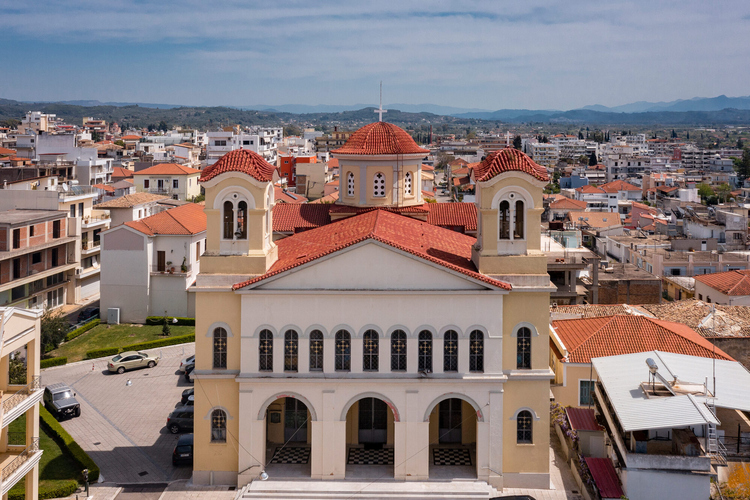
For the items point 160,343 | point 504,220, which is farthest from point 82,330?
point 504,220

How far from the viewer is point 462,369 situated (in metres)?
28.3

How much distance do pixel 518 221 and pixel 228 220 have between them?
11500 millimetres

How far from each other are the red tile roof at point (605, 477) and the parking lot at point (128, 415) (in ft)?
51.9

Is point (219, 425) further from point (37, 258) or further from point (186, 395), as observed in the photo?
point (37, 258)

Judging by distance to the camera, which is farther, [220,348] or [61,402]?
[61,402]

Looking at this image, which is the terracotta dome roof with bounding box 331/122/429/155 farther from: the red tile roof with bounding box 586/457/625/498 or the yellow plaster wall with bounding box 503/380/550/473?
the red tile roof with bounding box 586/457/625/498

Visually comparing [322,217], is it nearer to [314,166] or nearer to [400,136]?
[400,136]

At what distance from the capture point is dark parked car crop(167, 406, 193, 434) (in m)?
34.0

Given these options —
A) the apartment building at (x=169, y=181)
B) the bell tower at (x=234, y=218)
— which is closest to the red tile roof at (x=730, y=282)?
the bell tower at (x=234, y=218)

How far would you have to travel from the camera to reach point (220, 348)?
95.0ft

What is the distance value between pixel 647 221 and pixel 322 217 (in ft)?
227

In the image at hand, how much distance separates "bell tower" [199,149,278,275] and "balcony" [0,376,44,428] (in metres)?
7.39

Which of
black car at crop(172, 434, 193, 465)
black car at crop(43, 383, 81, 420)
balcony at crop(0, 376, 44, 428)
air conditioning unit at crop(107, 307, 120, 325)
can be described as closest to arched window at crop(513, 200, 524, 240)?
black car at crop(172, 434, 193, 465)

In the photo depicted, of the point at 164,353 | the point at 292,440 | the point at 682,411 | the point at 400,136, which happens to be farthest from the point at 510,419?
the point at 164,353
